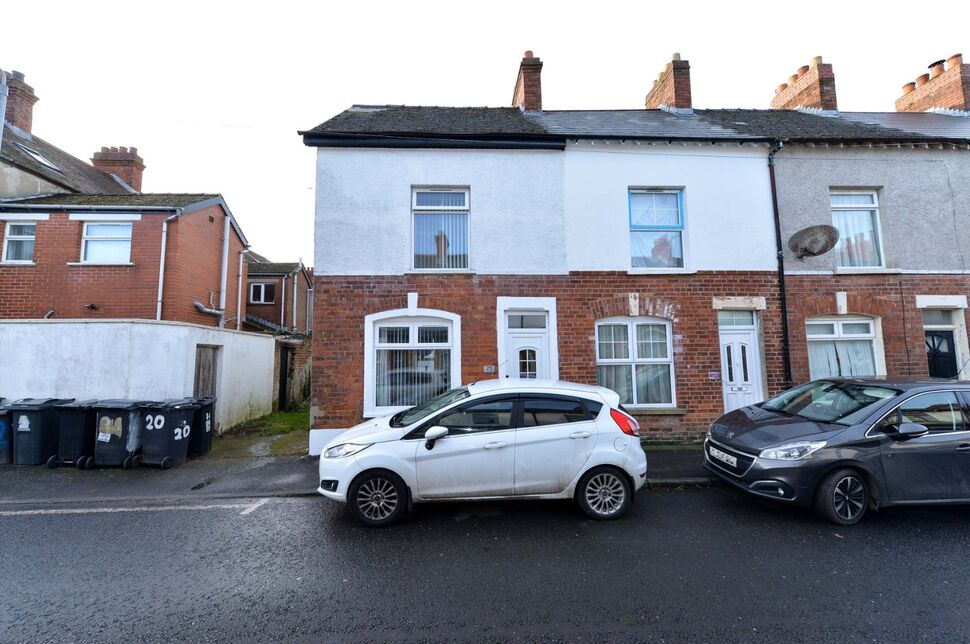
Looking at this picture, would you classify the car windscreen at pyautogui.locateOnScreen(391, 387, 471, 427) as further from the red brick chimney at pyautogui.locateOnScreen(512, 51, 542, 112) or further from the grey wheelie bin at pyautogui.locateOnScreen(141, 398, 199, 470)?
the red brick chimney at pyautogui.locateOnScreen(512, 51, 542, 112)

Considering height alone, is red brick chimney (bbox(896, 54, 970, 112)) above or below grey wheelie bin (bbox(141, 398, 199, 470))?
above

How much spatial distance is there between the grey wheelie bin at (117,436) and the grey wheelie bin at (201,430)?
2.69 ft

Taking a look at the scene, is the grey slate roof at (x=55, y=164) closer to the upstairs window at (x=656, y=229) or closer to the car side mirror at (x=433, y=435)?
the car side mirror at (x=433, y=435)

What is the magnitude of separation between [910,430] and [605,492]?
336cm

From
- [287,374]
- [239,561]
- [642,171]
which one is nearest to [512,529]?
[239,561]

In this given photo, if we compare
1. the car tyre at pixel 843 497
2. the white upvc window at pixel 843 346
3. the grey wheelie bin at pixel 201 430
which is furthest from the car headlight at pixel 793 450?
the grey wheelie bin at pixel 201 430

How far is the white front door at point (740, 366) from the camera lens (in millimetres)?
8609

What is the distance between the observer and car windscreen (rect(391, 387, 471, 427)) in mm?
5180

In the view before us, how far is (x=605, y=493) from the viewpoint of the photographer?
16.2 ft

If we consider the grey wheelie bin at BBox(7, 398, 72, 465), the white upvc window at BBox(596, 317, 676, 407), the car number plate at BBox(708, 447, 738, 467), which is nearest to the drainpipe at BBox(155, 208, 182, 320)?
the grey wheelie bin at BBox(7, 398, 72, 465)

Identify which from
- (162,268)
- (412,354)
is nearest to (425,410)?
(412,354)

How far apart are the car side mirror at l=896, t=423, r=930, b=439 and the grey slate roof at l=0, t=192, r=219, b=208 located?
15.4 m

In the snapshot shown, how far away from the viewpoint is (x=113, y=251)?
39.3 feet

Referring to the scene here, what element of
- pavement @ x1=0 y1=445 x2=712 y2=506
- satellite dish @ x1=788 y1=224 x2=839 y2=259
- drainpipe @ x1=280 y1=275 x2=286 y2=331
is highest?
drainpipe @ x1=280 y1=275 x2=286 y2=331
